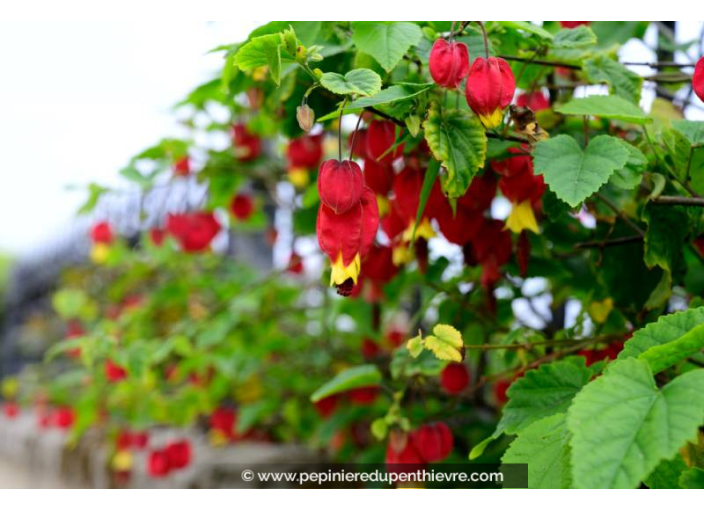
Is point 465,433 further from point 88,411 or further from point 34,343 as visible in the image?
point 34,343

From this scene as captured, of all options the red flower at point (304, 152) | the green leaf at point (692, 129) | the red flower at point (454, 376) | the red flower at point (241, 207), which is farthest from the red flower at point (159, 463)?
the green leaf at point (692, 129)

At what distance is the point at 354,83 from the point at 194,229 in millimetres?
1229

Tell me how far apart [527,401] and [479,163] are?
0.22 metres

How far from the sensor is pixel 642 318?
85 centimetres

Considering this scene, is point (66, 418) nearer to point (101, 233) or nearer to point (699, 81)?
point (101, 233)

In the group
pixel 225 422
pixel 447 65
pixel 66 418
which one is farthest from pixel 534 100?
pixel 66 418

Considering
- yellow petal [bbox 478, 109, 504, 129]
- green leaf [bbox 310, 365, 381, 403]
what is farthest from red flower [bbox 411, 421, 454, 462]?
yellow petal [bbox 478, 109, 504, 129]

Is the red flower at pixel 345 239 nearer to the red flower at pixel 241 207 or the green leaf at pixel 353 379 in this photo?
the green leaf at pixel 353 379

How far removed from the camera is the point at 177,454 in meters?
1.93

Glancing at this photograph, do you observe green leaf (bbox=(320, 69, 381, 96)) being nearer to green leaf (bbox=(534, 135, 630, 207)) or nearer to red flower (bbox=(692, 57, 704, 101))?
green leaf (bbox=(534, 135, 630, 207))

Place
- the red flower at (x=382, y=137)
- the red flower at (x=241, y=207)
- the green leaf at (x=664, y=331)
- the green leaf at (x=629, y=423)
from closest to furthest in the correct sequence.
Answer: the green leaf at (x=629, y=423), the green leaf at (x=664, y=331), the red flower at (x=382, y=137), the red flower at (x=241, y=207)

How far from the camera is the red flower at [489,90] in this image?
2.05ft

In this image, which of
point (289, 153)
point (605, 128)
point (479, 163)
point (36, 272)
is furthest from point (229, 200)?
point (36, 272)

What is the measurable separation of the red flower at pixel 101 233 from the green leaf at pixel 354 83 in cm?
196
